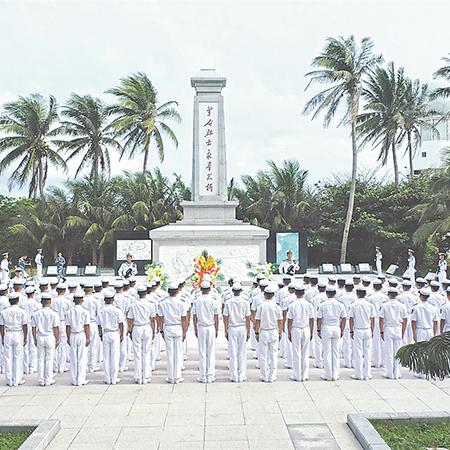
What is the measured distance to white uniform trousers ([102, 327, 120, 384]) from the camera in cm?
760

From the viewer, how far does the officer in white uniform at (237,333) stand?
303 inches

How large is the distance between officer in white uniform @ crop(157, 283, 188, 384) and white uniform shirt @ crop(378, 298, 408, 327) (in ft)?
10.9

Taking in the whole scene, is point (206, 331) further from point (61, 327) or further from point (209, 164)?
point (209, 164)

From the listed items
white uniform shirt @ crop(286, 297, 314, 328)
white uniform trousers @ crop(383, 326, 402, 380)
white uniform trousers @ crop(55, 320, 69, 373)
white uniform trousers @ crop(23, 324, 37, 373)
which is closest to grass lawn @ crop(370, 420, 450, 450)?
white uniform trousers @ crop(383, 326, 402, 380)

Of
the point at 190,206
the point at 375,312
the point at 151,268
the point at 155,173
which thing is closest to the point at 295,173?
the point at 155,173

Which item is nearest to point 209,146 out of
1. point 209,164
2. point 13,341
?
point 209,164

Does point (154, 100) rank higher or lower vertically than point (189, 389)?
higher

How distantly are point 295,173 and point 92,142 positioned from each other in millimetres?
12635

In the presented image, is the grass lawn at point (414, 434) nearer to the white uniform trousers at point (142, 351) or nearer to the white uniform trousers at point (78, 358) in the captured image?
the white uniform trousers at point (142, 351)

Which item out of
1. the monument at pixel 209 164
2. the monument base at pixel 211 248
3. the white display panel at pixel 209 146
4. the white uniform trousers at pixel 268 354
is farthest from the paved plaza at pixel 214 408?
the white display panel at pixel 209 146

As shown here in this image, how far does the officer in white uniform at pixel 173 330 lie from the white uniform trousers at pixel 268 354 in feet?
4.26

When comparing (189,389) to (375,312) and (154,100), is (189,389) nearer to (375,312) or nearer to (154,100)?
(375,312)

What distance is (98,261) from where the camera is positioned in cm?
2923

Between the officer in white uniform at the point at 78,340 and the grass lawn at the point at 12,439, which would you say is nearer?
the grass lawn at the point at 12,439
